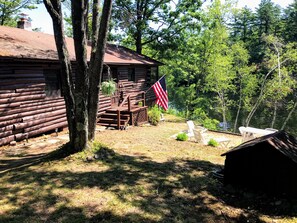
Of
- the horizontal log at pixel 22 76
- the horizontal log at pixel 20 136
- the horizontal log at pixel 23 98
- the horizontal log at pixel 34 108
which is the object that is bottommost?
the horizontal log at pixel 20 136

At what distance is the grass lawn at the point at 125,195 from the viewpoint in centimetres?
423

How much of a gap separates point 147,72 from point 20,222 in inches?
697

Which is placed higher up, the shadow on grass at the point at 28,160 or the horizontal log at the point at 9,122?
the horizontal log at the point at 9,122

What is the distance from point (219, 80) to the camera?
82.3 feet

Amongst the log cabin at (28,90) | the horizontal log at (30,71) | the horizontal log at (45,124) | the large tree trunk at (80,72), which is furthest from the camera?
the horizontal log at (45,124)

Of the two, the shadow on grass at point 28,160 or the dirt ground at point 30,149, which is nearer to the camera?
the shadow on grass at point 28,160

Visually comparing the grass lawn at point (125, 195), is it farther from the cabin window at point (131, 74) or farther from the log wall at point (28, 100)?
the cabin window at point (131, 74)

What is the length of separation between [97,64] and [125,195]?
12.3 ft

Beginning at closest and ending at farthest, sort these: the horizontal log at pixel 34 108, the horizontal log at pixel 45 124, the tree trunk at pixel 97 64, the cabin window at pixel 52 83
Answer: the tree trunk at pixel 97 64 < the horizontal log at pixel 34 108 < the horizontal log at pixel 45 124 < the cabin window at pixel 52 83

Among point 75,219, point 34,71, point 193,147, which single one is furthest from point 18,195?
point 193,147

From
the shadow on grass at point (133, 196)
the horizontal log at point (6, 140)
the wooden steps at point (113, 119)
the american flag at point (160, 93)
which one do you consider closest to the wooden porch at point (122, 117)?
the wooden steps at point (113, 119)

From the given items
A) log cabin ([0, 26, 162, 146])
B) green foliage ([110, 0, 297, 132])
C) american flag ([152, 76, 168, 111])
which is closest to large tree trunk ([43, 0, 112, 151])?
log cabin ([0, 26, 162, 146])

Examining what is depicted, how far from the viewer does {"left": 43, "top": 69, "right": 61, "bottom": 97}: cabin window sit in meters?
10.6

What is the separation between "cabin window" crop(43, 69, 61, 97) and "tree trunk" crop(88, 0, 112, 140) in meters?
4.27
